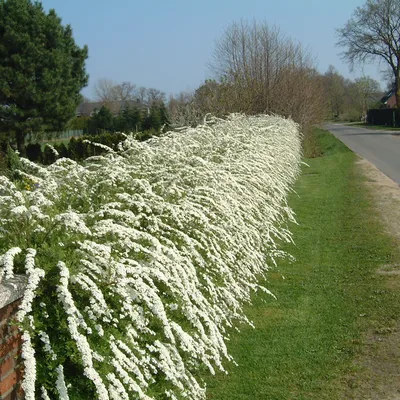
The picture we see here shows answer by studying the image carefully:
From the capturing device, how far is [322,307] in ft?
16.6

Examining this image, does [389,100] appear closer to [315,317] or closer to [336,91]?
[336,91]

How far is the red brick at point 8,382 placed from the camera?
2250mm

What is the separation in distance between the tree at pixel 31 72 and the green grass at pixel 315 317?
21212 millimetres

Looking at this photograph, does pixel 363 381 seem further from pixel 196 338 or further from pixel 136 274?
pixel 136 274

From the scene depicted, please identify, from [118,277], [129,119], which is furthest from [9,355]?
[129,119]

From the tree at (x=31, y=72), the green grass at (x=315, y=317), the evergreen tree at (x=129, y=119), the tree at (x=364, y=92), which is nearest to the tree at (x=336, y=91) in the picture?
the tree at (x=364, y=92)

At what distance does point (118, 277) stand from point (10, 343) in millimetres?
674

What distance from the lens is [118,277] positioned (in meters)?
2.80

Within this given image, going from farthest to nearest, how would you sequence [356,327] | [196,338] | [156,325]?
1. [356,327]
2. [196,338]
3. [156,325]

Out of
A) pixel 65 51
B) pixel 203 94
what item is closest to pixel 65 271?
pixel 203 94

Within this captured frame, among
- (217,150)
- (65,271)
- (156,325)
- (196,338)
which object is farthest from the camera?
(217,150)

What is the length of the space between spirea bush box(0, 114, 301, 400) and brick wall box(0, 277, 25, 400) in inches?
2.9

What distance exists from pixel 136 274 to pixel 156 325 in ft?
1.37

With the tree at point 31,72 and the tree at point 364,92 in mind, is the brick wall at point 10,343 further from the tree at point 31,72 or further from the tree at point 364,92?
the tree at point 364,92
